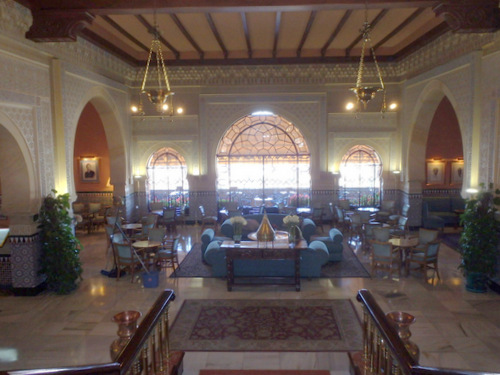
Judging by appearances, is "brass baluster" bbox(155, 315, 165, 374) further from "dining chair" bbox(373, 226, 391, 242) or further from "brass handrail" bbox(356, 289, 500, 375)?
"dining chair" bbox(373, 226, 391, 242)

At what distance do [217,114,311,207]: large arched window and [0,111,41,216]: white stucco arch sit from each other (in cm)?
774

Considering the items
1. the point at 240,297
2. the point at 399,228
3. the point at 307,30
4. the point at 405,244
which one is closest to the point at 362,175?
the point at 399,228

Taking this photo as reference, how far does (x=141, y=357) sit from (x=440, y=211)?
42.2 feet

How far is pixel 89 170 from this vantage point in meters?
15.5

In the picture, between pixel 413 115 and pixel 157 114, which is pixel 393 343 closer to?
pixel 413 115

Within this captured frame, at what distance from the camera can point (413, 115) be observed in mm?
13164

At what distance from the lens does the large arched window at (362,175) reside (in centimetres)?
1517

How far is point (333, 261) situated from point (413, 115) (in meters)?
5.67

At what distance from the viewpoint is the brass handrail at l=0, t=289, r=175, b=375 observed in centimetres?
247

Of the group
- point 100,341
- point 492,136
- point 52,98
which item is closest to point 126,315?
point 100,341

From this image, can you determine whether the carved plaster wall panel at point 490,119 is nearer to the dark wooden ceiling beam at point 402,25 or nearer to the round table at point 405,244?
the dark wooden ceiling beam at point 402,25

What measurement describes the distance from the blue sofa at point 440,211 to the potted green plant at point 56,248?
408 inches

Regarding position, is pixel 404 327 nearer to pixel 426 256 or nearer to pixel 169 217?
pixel 426 256

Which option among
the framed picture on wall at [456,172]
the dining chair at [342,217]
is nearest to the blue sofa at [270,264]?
the dining chair at [342,217]
